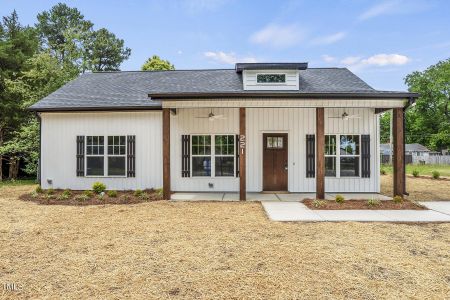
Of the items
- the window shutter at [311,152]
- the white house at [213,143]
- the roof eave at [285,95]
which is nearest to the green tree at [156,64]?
the white house at [213,143]

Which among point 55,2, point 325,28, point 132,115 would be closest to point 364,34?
point 325,28

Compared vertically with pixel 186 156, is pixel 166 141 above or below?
above

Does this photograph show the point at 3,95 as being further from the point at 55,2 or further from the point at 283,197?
the point at 55,2

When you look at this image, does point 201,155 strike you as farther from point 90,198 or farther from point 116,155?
point 90,198

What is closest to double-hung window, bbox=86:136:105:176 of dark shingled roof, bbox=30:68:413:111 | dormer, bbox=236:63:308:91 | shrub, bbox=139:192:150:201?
dark shingled roof, bbox=30:68:413:111

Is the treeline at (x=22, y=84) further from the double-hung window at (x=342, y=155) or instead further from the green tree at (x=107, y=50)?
the double-hung window at (x=342, y=155)

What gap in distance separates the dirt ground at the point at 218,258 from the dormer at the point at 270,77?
568 cm

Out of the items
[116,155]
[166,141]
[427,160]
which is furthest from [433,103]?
[116,155]

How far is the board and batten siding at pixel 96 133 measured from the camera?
34.7 feet

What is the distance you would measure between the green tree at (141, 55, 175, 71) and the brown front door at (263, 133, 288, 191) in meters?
19.6

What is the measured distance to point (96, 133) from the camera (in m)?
10.8

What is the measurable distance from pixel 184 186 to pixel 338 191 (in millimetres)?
5495

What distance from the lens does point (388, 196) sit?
31.3 feet

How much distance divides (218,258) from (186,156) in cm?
655
